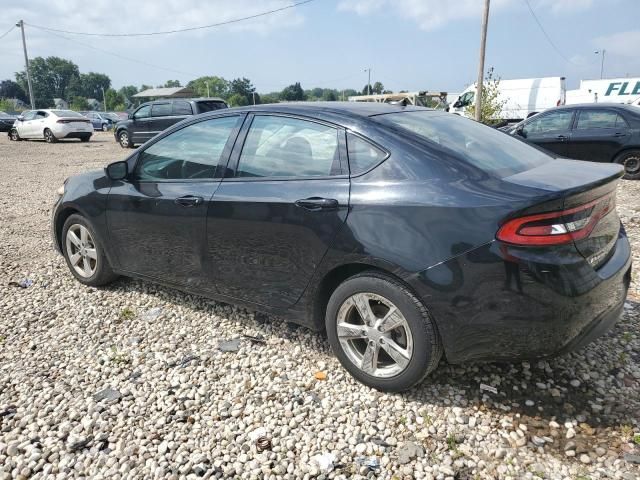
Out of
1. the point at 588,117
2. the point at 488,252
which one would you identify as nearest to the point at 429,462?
the point at 488,252

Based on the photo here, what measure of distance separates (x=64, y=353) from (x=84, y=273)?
1.23 metres

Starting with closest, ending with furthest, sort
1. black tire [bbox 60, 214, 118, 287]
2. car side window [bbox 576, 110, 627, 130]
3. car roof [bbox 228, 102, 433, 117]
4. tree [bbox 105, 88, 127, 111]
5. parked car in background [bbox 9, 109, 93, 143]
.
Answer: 1. car roof [bbox 228, 102, 433, 117]
2. black tire [bbox 60, 214, 118, 287]
3. car side window [bbox 576, 110, 627, 130]
4. parked car in background [bbox 9, 109, 93, 143]
5. tree [bbox 105, 88, 127, 111]

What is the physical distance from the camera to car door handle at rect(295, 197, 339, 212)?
2.70 meters

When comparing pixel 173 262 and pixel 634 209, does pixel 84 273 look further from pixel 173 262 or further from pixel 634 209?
pixel 634 209

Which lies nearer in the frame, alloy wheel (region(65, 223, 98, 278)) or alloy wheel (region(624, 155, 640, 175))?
alloy wheel (region(65, 223, 98, 278))

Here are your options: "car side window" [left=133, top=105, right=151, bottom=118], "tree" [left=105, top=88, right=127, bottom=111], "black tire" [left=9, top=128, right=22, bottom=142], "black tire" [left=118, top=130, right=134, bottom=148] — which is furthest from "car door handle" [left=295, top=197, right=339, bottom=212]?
"tree" [left=105, top=88, right=127, bottom=111]

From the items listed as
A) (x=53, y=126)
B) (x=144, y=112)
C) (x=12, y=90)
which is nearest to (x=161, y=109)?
(x=144, y=112)

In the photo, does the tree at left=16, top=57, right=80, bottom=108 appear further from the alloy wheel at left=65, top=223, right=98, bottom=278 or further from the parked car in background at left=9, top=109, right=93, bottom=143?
the alloy wheel at left=65, top=223, right=98, bottom=278

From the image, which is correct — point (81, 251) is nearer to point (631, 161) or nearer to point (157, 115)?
point (631, 161)

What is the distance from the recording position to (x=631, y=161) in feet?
30.3

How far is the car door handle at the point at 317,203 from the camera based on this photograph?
8.86ft

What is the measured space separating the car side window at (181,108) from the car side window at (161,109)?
12.5 inches

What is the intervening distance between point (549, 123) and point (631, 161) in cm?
168

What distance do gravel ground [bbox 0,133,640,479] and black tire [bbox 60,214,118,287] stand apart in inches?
18.0
